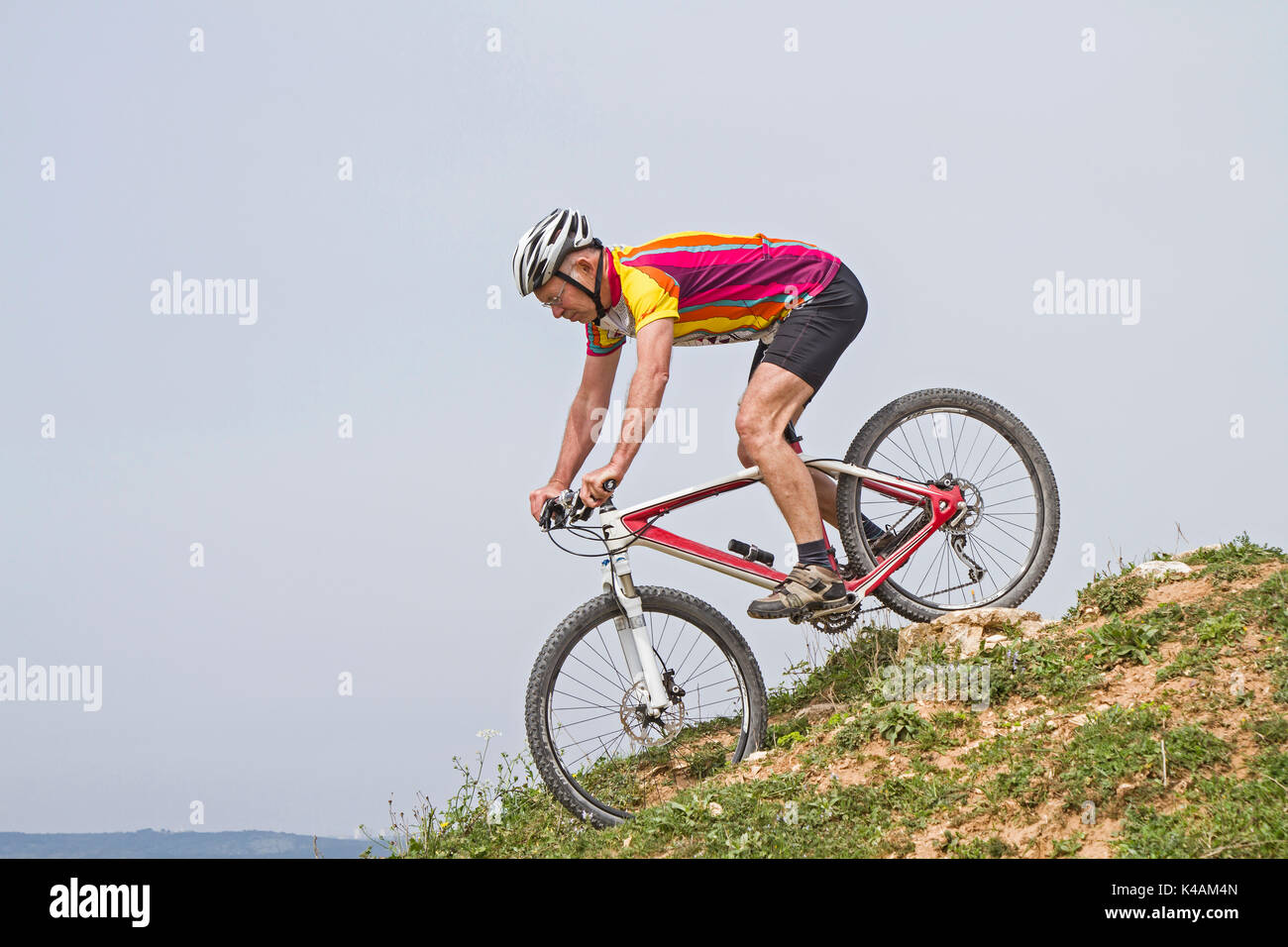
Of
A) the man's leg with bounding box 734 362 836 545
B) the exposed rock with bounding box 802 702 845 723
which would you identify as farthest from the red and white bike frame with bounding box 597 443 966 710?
the exposed rock with bounding box 802 702 845 723

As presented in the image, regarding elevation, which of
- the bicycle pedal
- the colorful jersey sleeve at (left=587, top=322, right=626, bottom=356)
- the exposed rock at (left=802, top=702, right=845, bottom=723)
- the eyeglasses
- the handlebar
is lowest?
the exposed rock at (left=802, top=702, right=845, bottom=723)

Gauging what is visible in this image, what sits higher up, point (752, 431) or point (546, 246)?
point (546, 246)

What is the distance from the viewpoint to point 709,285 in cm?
684

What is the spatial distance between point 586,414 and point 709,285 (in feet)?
4.09

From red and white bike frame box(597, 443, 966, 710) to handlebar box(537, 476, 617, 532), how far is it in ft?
0.50

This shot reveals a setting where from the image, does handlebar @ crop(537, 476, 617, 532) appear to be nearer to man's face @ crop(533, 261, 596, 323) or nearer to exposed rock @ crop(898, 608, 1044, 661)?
man's face @ crop(533, 261, 596, 323)

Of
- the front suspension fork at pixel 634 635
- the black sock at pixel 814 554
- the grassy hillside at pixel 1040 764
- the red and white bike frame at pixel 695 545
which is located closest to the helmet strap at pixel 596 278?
the red and white bike frame at pixel 695 545

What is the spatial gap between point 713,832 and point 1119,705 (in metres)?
2.37

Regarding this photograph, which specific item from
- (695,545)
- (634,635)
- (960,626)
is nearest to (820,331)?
(695,545)

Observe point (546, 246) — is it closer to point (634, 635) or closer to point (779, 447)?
point (779, 447)

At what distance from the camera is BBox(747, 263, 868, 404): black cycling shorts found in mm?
6926

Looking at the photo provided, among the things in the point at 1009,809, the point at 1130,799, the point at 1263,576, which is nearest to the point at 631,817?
the point at 1009,809
